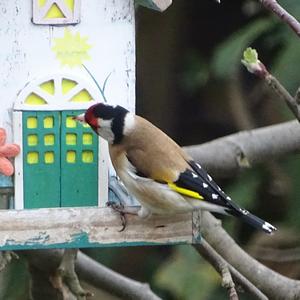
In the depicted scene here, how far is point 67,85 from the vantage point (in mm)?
3566

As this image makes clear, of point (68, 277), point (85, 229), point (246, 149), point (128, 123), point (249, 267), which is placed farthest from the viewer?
point (246, 149)

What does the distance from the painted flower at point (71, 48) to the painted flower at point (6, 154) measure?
24cm

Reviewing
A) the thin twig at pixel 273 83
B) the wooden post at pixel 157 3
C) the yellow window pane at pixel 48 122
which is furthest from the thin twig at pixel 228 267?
the thin twig at pixel 273 83

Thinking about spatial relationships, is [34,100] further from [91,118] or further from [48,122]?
[91,118]

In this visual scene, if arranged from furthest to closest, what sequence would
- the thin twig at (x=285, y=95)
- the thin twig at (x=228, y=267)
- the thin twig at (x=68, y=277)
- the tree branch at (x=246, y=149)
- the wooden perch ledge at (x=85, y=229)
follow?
the tree branch at (x=246, y=149) → the thin twig at (x=68, y=277) → the thin twig at (x=228, y=267) → the wooden perch ledge at (x=85, y=229) → the thin twig at (x=285, y=95)

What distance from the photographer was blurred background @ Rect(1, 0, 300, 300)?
191 inches

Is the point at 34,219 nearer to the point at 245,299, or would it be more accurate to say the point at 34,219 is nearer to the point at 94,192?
the point at 94,192

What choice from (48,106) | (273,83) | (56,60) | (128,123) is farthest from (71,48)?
(273,83)

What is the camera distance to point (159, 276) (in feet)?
17.1

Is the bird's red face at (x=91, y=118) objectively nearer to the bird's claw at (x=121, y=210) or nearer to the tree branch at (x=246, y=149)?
the bird's claw at (x=121, y=210)

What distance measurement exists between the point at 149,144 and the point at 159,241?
234 mm

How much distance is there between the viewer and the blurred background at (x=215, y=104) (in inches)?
191

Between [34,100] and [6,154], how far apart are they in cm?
16

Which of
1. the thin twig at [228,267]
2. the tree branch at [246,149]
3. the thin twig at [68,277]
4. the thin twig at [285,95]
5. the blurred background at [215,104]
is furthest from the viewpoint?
the blurred background at [215,104]
